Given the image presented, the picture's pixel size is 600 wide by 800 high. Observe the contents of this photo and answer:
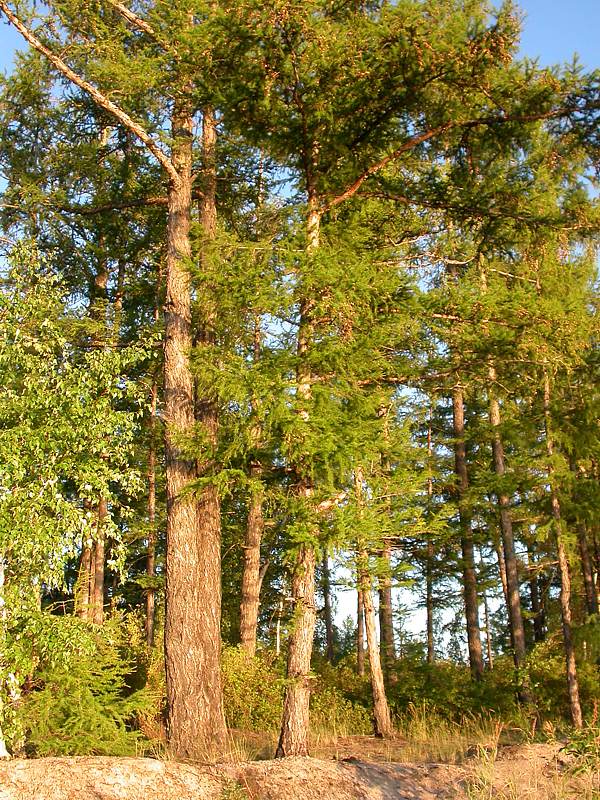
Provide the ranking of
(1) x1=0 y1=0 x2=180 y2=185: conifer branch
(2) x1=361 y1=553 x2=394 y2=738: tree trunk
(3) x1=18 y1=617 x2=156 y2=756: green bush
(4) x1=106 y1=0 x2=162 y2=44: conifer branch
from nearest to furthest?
(3) x1=18 y1=617 x2=156 y2=756: green bush < (1) x1=0 y1=0 x2=180 y2=185: conifer branch < (4) x1=106 y1=0 x2=162 y2=44: conifer branch < (2) x1=361 y1=553 x2=394 y2=738: tree trunk

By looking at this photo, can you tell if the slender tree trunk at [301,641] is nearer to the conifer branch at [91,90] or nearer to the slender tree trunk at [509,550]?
the conifer branch at [91,90]

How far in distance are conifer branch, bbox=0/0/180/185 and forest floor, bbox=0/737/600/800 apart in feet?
28.4

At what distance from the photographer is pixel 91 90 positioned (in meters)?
11.4

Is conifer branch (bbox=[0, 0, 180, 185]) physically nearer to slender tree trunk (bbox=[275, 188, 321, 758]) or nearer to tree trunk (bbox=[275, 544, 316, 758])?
slender tree trunk (bbox=[275, 188, 321, 758])

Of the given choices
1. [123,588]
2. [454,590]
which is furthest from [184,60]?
[454,590]

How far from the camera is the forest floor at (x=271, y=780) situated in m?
6.96

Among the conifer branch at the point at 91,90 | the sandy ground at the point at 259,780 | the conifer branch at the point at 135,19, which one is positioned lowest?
the sandy ground at the point at 259,780

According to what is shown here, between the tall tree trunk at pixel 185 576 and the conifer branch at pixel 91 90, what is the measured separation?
29.1 inches

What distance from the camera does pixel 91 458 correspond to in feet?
30.1

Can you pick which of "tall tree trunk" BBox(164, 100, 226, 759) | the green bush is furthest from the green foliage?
the green bush

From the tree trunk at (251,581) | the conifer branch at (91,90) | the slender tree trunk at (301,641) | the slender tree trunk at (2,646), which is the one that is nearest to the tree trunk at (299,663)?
the slender tree trunk at (301,641)

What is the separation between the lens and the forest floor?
6.96m

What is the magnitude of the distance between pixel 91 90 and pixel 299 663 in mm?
8563

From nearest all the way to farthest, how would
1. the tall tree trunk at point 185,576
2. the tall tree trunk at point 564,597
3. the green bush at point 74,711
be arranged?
1. the green bush at point 74,711
2. the tall tree trunk at point 185,576
3. the tall tree trunk at point 564,597
